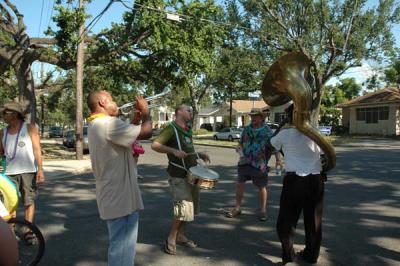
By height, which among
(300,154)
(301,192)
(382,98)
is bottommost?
(301,192)

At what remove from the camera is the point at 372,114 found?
1610 inches

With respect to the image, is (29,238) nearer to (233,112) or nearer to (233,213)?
(233,213)

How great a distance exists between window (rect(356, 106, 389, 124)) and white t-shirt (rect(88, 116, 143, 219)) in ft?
128

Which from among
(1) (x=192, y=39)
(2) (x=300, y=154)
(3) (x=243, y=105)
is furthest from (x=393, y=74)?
(2) (x=300, y=154)

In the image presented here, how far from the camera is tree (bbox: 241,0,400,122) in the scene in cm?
2883

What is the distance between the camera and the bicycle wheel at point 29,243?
4.64 meters

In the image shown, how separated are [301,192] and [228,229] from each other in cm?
188

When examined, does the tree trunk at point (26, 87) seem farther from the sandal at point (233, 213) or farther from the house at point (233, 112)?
the house at point (233, 112)

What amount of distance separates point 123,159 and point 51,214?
175 inches

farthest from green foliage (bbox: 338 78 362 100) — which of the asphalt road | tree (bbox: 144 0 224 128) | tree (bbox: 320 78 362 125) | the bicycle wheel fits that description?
the bicycle wheel

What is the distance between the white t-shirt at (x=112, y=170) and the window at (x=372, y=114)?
39038 millimetres

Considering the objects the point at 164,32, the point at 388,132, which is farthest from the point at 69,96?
the point at 164,32

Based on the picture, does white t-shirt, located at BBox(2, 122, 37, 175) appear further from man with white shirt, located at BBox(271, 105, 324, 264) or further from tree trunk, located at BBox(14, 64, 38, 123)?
tree trunk, located at BBox(14, 64, 38, 123)

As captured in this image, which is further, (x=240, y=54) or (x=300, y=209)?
(x=240, y=54)
